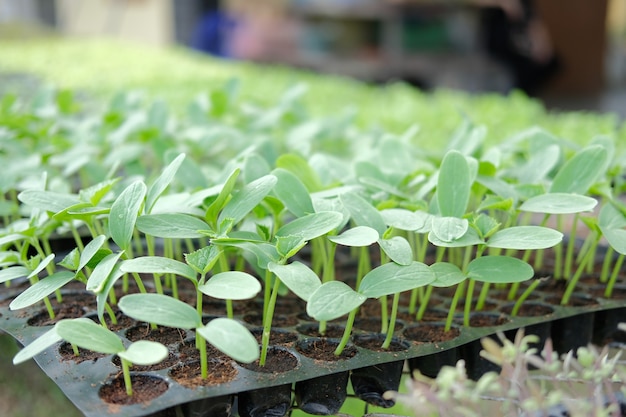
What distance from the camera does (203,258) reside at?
2.18ft

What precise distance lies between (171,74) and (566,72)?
5.81m

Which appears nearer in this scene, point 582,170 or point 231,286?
point 231,286

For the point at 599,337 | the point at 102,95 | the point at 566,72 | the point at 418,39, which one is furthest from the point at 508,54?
the point at 599,337

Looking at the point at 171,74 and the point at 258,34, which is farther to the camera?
the point at 258,34

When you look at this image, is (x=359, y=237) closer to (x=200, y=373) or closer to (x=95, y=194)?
(x=200, y=373)

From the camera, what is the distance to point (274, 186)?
2.54 feet

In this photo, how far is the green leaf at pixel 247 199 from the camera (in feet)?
2.32

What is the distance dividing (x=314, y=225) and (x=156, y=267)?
172mm

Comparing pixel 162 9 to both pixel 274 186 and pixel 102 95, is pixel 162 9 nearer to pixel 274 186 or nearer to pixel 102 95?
pixel 102 95

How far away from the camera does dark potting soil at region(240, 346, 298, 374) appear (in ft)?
2.27

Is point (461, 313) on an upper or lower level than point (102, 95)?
lower

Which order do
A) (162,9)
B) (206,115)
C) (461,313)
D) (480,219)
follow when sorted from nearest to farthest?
1. (480,219)
2. (461,313)
3. (206,115)
4. (162,9)

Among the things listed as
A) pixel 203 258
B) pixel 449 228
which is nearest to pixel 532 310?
pixel 449 228

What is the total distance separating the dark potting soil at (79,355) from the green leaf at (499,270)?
0.42 meters
